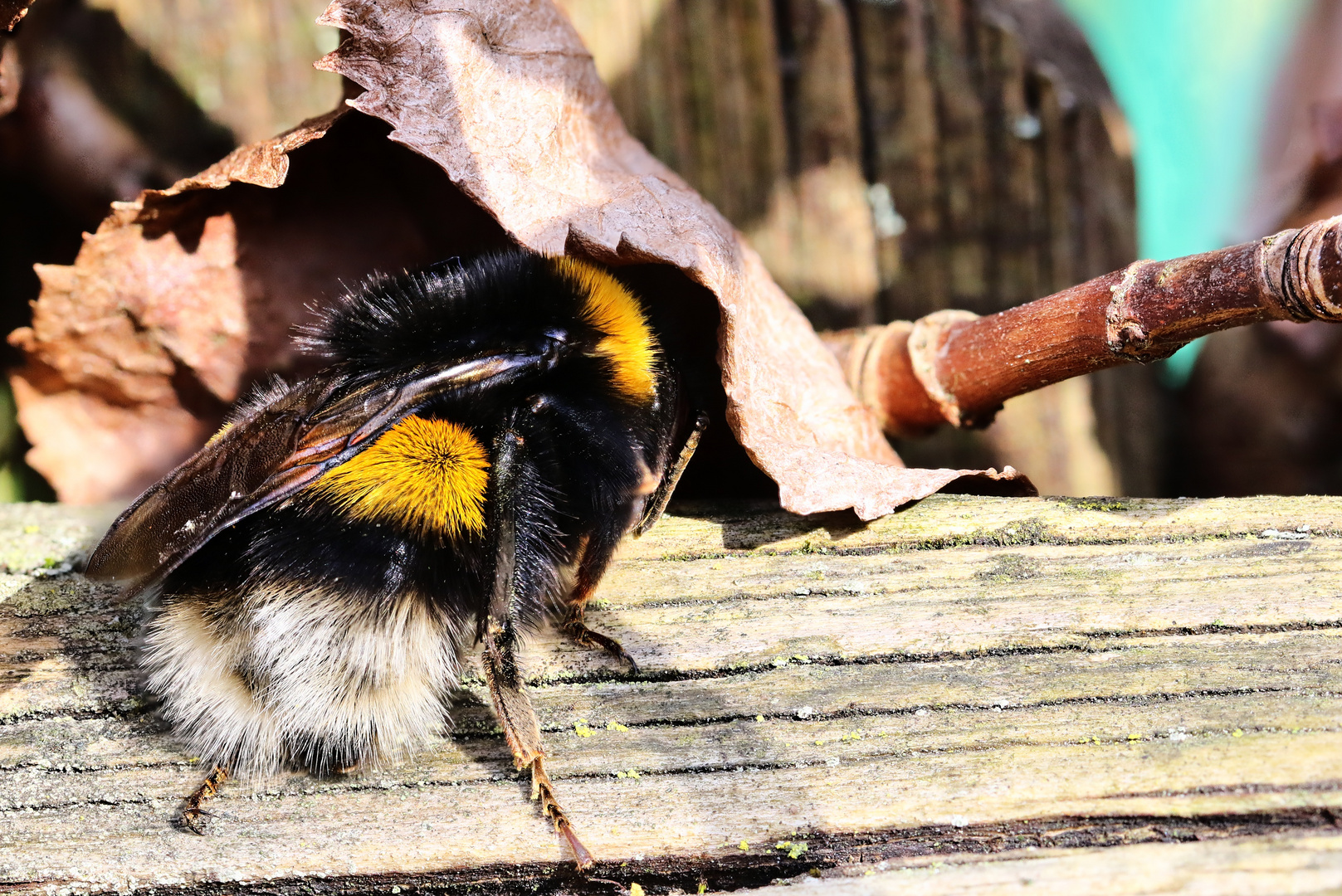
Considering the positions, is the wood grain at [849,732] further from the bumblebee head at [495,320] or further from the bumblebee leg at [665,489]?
the bumblebee head at [495,320]

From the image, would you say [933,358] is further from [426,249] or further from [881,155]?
[426,249]

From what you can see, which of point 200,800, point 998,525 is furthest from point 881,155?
point 200,800

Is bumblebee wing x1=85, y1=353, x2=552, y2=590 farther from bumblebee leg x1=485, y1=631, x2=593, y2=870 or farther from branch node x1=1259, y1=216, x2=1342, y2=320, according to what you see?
branch node x1=1259, y1=216, x2=1342, y2=320

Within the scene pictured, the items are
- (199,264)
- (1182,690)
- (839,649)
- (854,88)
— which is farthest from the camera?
(854,88)

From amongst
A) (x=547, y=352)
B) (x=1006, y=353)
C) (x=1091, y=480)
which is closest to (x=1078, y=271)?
(x=1091, y=480)

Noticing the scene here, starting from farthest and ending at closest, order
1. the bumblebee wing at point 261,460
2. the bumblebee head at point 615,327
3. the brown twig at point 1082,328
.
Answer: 1. the bumblebee head at point 615,327
2. the bumblebee wing at point 261,460
3. the brown twig at point 1082,328

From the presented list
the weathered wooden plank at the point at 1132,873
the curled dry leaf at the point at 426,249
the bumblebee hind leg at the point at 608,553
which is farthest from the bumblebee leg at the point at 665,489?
the weathered wooden plank at the point at 1132,873

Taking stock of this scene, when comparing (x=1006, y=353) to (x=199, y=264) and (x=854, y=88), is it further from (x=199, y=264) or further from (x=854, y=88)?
(x=199, y=264)
